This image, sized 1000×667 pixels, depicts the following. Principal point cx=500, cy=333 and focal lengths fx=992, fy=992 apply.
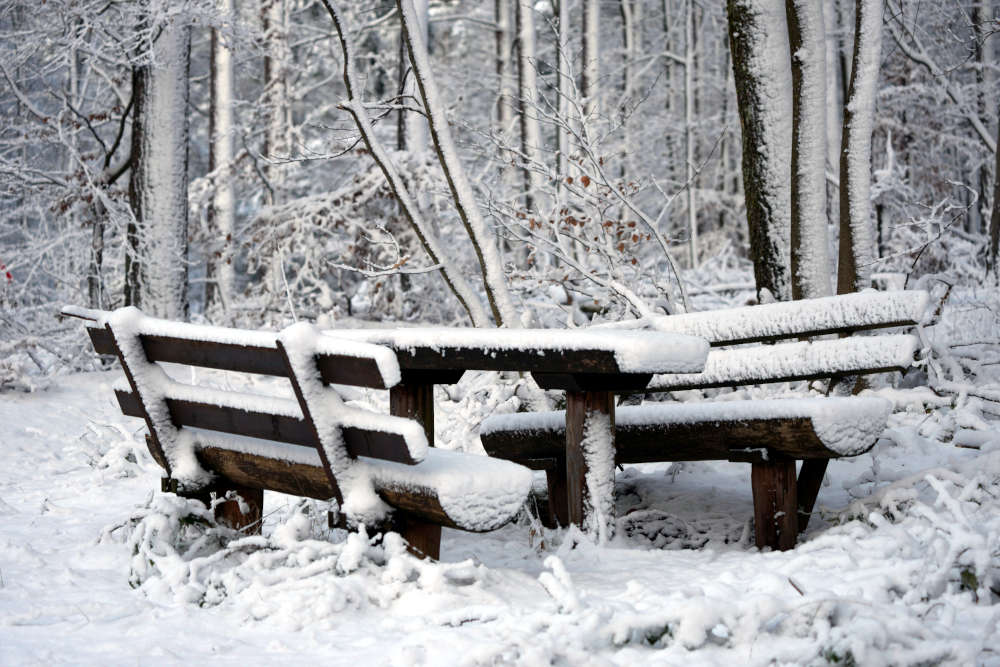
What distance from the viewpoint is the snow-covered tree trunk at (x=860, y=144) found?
22.3ft

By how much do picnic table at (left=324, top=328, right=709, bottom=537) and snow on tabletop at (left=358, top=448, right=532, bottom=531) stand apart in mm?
457

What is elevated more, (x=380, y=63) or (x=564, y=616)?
(x=380, y=63)

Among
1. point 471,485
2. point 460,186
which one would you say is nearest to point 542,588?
point 471,485

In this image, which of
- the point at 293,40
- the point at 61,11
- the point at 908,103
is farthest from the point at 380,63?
the point at 908,103

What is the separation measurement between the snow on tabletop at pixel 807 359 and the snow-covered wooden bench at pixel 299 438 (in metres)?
1.58

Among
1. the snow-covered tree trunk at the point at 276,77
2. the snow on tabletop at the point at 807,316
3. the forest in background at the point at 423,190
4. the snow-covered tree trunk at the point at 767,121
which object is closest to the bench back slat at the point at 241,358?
the snow on tabletop at the point at 807,316

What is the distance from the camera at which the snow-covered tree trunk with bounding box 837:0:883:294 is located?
6797mm

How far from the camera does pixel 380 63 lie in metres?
17.9

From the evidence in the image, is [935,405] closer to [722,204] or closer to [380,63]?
[380,63]

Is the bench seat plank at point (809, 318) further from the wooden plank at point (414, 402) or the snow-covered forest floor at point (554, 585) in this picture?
the wooden plank at point (414, 402)

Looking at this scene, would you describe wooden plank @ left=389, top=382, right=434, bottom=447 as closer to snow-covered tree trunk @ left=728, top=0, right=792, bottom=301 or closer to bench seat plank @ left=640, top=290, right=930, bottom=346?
bench seat plank @ left=640, top=290, right=930, bottom=346

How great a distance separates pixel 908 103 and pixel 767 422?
1785 centimetres

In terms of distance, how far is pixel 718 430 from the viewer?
4137 millimetres

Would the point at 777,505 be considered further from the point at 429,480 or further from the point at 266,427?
the point at 266,427
